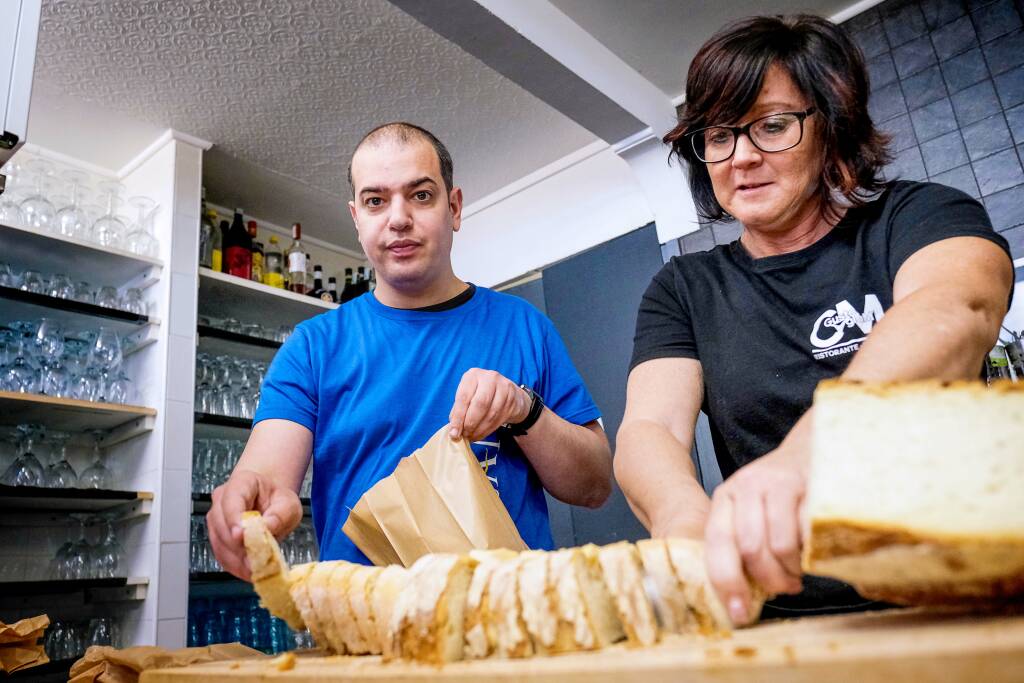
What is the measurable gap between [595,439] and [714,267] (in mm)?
377

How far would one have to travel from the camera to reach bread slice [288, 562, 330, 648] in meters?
0.72

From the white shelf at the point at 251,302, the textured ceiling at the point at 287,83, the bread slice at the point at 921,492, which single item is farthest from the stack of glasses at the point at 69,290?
the bread slice at the point at 921,492

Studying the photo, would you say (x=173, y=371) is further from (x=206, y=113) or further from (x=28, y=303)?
(x=206, y=113)

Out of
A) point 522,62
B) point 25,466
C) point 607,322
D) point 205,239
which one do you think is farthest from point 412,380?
point 205,239

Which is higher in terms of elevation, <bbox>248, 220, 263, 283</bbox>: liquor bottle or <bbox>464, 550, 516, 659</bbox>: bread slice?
<bbox>248, 220, 263, 283</bbox>: liquor bottle

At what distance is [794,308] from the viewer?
96 cm

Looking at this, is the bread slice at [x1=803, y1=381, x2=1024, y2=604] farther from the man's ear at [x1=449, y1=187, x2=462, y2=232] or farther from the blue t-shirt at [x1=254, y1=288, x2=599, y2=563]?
the man's ear at [x1=449, y1=187, x2=462, y2=232]

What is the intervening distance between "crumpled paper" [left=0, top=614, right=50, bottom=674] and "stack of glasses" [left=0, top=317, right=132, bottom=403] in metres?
1.53

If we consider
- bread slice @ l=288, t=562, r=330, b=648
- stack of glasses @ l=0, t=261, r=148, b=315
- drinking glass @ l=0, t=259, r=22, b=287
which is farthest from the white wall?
bread slice @ l=288, t=562, r=330, b=648

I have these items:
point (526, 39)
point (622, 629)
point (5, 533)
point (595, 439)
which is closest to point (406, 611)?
point (622, 629)

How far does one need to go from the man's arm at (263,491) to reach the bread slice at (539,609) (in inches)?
15.7

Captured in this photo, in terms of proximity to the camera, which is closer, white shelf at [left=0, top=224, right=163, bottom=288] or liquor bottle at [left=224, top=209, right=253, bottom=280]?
white shelf at [left=0, top=224, right=163, bottom=288]

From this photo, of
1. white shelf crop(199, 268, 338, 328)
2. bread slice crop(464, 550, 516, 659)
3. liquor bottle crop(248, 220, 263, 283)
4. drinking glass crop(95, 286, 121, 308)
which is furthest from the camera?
liquor bottle crop(248, 220, 263, 283)

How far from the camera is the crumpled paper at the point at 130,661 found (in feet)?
2.90
